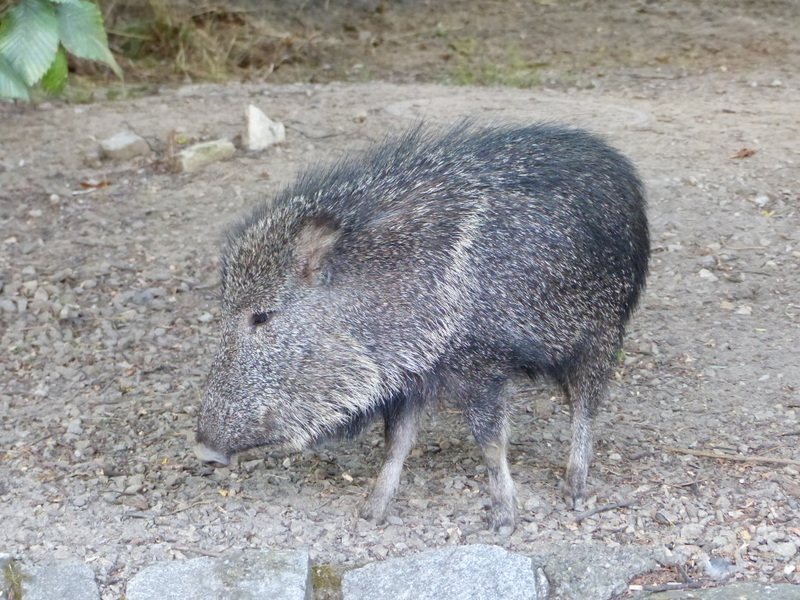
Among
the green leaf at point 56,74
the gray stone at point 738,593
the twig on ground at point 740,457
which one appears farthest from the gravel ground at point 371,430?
the green leaf at point 56,74

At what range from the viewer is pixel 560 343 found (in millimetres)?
3107

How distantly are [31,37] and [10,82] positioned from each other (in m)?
0.16

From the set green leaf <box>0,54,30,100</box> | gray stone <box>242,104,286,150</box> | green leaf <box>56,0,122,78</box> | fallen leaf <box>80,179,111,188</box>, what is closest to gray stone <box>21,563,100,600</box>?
green leaf <box>0,54,30,100</box>

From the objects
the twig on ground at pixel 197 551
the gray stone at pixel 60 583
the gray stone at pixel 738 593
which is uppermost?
the gray stone at pixel 738 593

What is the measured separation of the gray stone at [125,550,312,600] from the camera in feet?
8.93

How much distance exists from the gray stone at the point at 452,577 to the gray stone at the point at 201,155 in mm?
3604

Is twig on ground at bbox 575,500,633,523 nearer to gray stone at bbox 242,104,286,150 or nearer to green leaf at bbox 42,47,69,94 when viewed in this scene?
green leaf at bbox 42,47,69,94

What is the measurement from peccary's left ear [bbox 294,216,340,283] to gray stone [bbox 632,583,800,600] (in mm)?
1278

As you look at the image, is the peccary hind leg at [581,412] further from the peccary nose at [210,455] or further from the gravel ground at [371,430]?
the peccary nose at [210,455]

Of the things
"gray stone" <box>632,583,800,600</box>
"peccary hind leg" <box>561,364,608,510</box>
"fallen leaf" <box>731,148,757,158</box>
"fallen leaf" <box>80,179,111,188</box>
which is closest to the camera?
"gray stone" <box>632,583,800,600</box>

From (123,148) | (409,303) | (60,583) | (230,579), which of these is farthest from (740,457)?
(123,148)

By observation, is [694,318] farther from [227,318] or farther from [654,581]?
[227,318]

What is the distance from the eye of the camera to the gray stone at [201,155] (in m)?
5.87

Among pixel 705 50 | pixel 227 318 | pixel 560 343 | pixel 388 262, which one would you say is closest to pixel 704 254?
pixel 560 343
